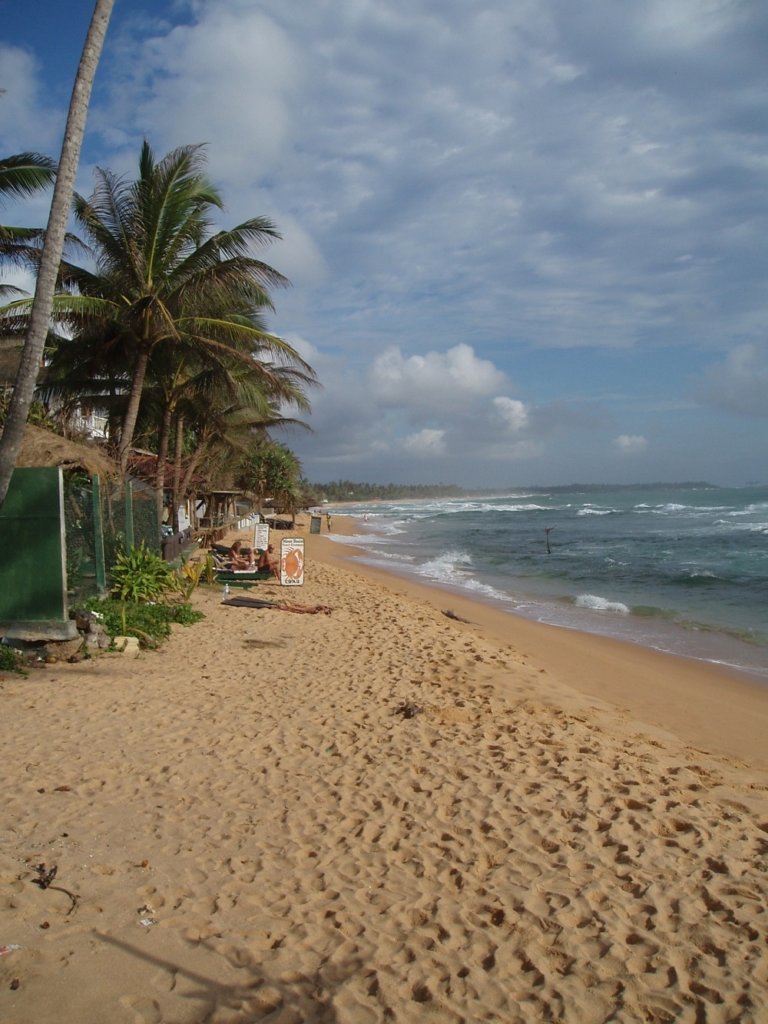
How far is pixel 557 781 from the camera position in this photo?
4.96 metres

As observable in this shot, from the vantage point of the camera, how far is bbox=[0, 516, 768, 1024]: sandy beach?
2.87m

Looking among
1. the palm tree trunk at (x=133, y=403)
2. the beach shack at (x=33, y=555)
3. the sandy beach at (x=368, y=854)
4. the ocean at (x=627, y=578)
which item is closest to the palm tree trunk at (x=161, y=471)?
the palm tree trunk at (x=133, y=403)

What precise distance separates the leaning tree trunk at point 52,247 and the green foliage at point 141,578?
3480 millimetres

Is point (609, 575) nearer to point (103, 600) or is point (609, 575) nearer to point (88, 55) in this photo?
point (103, 600)

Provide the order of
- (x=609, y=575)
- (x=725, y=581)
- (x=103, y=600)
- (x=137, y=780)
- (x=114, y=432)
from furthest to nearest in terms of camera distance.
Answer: (x=609, y=575), (x=725, y=581), (x=114, y=432), (x=103, y=600), (x=137, y=780)

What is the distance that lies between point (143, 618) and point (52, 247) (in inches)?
185

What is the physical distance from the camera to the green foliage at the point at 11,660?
714cm

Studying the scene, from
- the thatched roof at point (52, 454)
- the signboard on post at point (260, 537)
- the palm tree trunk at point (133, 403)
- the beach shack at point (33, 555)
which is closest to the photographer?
the beach shack at point (33, 555)

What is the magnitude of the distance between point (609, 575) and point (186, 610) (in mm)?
14598

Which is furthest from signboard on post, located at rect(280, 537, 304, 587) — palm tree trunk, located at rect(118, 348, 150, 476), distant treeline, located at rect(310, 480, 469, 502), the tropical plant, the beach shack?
distant treeline, located at rect(310, 480, 469, 502)

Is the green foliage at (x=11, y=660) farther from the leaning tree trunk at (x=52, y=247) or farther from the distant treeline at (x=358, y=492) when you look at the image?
the distant treeline at (x=358, y=492)

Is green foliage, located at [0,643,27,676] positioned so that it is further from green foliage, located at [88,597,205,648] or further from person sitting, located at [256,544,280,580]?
person sitting, located at [256,544,280,580]

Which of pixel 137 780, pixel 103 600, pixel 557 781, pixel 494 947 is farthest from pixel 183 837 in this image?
pixel 103 600

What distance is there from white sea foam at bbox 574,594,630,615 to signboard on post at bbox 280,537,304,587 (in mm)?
6425
